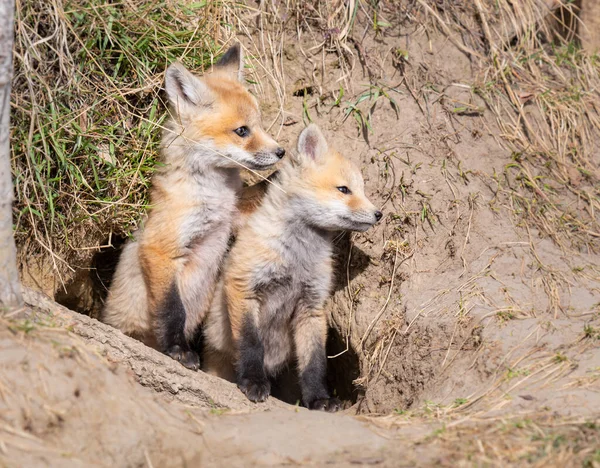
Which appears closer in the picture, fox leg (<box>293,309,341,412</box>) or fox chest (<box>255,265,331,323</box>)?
fox leg (<box>293,309,341,412</box>)

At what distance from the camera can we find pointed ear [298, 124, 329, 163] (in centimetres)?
503

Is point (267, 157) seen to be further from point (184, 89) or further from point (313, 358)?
point (313, 358)

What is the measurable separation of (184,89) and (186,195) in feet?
2.60

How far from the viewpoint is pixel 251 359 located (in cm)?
472

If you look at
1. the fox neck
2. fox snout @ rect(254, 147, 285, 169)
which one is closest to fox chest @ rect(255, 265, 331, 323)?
the fox neck

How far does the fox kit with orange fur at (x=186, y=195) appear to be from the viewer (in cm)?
487

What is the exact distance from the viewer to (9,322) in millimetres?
3268

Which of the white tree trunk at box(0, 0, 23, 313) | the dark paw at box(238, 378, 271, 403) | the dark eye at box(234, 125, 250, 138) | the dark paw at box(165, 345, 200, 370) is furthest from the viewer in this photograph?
the dark eye at box(234, 125, 250, 138)

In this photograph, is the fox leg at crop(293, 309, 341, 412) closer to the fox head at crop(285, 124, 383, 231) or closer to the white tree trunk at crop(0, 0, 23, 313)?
the fox head at crop(285, 124, 383, 231)

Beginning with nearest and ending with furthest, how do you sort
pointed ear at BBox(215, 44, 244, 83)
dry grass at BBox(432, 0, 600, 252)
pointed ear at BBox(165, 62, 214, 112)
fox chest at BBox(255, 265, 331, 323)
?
pointed ear at BBox(165, 62, 214, 112)
fox chest at BBox(255, 265, 331, 323)
pointed ear at BBox(215, 44, 244, 83)
dry grass at BBox(432, 0, 600, 252)

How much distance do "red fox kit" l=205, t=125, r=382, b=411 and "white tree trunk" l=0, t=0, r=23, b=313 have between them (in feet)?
5.77

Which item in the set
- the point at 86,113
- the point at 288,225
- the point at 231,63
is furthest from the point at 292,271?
the point at 86,113

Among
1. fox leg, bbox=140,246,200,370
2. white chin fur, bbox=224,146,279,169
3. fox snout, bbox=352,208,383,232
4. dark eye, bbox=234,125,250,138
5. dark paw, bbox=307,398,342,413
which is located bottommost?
dark paw, bbox=307,398,342,413

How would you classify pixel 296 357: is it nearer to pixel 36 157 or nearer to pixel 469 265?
pixel 469 265
